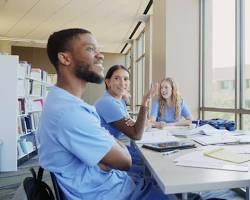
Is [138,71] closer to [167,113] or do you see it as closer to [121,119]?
[167,113]

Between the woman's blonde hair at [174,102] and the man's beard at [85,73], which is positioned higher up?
the man's beard at [85,73]

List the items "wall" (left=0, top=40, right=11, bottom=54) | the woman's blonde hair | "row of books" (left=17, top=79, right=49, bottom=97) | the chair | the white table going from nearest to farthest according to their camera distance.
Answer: the white table, the chair, the woman's blonde hair, "row of books" (left=17, top=79, right=49, bottom=97), "wall" (left=0, top=40, right=11, bottom=54)

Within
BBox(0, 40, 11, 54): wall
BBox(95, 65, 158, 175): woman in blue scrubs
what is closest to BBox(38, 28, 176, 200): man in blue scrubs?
BBox(95, 65, 158, 175): woman in blue scrubs

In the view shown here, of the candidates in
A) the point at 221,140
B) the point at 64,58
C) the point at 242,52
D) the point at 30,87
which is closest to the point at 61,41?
the point at 64,58

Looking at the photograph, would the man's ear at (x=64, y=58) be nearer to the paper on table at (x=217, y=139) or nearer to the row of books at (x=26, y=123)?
the paper on table at (x=217, y=139)

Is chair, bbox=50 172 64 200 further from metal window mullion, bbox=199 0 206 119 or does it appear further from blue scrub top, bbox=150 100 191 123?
metal window mullion, bbox=199 0 206 119

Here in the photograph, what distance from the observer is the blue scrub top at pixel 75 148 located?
96 cm

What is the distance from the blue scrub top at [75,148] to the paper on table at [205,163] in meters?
0.27

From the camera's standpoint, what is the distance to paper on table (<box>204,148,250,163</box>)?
1197 mm

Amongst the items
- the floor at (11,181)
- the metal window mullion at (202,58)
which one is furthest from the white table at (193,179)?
the metal window mullion at (202,58)

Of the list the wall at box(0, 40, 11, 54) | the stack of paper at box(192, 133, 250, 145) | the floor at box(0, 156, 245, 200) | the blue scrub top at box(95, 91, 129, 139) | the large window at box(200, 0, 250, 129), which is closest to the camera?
the stack of paper at box(192, 133, 250, 145)

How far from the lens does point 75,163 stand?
3.34 ft

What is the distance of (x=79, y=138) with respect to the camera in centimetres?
96

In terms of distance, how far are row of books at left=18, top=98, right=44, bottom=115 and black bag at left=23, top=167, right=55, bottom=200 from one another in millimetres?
3171
